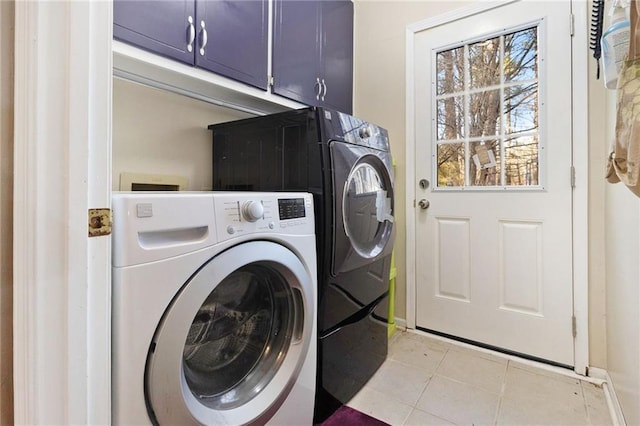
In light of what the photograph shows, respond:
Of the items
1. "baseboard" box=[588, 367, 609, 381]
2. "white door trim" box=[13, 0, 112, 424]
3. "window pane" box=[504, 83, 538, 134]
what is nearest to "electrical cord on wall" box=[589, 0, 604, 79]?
"window pane" box=[504, 83, 538, 134]

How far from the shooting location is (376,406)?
50.8 inches

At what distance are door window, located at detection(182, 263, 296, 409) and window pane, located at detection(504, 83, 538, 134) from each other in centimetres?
156

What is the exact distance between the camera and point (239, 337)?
940mm

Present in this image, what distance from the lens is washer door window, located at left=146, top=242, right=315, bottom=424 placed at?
2.15ft

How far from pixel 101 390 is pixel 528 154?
78.1 inches

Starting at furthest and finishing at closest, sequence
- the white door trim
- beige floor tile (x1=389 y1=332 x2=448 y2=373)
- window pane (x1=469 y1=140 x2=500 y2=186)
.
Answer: window pane (x1=469 y1=140 x2=500 y2=186)
beige floor tile (x1=389 y1=332 x2=448 y2=373)
the white door trim

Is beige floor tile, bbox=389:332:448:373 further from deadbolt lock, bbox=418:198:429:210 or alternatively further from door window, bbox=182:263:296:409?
door window, bbox=182:263:296:409

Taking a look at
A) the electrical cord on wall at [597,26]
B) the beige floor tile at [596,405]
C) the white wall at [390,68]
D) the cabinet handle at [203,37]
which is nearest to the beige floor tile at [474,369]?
the beige floor tile at [596,405]

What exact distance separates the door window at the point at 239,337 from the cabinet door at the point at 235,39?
859mm

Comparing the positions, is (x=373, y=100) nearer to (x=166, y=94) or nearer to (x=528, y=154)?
(x=528, y=154)

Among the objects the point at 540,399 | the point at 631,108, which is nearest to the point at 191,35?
the point at 631,108

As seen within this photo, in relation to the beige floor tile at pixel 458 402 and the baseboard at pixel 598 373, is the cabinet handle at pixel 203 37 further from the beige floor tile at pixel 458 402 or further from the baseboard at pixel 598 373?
the baseboard at pixel 598 373

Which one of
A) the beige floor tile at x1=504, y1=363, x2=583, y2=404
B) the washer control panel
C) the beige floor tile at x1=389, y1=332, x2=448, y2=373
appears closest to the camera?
the washer control panel

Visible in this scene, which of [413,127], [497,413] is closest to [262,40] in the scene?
[413,127]
